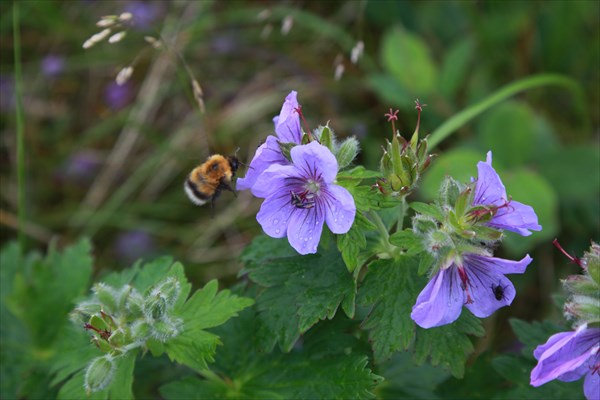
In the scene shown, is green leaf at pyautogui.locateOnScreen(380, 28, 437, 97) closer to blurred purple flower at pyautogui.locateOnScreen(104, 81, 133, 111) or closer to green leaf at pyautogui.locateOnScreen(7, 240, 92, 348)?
blurred purple flower at pyautogui.locateOnScreen(104, 81, 133, 111)

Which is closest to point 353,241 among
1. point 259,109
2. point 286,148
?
point 286,148

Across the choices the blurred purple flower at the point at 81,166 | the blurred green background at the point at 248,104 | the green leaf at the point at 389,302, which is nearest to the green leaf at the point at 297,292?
the green leaf at the point at 389,302

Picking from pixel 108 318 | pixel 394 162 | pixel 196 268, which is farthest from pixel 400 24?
pixel 108 318

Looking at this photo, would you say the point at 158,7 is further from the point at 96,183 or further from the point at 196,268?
the point at 196,268

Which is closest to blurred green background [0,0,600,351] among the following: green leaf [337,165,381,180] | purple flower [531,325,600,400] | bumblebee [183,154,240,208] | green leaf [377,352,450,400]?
green leaf [377,352,450,400]

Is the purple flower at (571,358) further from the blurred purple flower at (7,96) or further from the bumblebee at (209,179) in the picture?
the blurred purple flower at (7,96)

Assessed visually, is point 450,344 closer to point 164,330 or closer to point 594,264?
point 594,264
